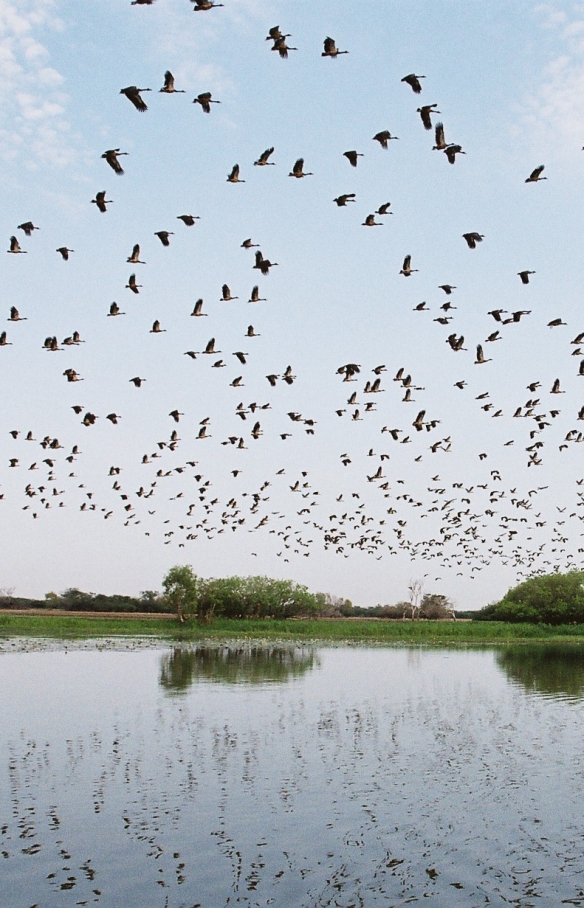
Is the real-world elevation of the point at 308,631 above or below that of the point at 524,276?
below

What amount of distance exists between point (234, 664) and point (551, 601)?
62.6 m

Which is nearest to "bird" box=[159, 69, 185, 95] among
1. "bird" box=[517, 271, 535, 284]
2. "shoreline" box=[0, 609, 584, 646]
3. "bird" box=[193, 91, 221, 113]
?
"bird" box=[193, 91, 221, 113]

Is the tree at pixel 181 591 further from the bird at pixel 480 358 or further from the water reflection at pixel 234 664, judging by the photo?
the bird at pixel 480 358

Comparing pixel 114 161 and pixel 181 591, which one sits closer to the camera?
pixel 114 161

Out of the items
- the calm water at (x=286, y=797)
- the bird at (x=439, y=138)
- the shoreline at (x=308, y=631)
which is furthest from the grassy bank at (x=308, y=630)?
the bird at (x=439, y=138)

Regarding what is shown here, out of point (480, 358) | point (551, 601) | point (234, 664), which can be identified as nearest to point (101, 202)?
point (480, 358)

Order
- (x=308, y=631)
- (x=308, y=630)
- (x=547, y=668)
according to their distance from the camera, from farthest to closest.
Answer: (x=308, y=630)
(x=308, y=631)
(x=547, y=668)

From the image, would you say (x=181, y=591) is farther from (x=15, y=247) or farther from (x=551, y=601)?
(x=15, y=247)

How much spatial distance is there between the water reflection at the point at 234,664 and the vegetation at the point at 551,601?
44.4 metres

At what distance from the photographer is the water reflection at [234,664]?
39.8 metres

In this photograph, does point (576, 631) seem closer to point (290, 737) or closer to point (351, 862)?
point (290, 737)

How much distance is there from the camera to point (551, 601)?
3986 inches

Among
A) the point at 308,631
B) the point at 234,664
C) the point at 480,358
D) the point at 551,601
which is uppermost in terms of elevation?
the point at 480,358

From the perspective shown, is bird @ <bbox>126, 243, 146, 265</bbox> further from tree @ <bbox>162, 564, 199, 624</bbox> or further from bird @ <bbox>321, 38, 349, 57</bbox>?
tree @ <bbox>162, 564, 199, 624</bbox>
